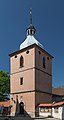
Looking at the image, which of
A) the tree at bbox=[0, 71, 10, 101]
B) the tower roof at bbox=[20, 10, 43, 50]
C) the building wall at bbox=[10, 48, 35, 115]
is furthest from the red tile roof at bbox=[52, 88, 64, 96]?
the tower roof at bbox=[20, 10, 43, 50]

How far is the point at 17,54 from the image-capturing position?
118ft

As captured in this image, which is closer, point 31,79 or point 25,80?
point 31,79

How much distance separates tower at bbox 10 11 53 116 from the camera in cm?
3203

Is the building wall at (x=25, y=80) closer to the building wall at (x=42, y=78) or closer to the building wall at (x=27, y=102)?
the building wall at (x=27, y=102)

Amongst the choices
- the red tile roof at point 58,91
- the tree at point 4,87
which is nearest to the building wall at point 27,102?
the tree at point 4,87

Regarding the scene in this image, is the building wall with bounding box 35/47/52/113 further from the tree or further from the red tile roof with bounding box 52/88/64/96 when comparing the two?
the tree

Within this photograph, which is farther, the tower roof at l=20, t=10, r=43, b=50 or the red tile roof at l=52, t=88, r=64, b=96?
the red tile roof at l=52, t=88, r=64, b=96

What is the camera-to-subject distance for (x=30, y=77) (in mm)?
32688

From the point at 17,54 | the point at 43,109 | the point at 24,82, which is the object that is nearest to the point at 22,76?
the point at 24,82

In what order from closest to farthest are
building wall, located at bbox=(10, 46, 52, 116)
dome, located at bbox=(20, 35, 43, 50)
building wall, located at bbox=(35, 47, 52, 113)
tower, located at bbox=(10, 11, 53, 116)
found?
1. building wall, located at bbox=(10, 46, 52, 116)
2. tower, located at bbox=(10, 11, 53, 116)
3. building wall, located at bbox=(35, 47, 52, 113)
4. dome, located at bbox=(20, 35, 43, 50)

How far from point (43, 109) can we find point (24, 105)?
318 cm

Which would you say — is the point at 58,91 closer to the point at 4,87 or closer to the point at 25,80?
the point at 4,87

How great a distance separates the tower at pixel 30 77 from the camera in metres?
32.0

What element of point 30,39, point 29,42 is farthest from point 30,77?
point 30,39
